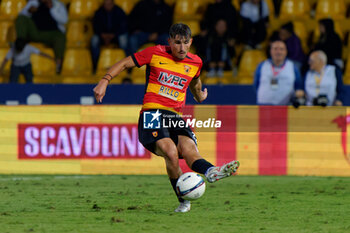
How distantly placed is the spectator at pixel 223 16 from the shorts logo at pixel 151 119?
22.8 feet

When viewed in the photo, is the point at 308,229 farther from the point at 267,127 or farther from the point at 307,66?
the point at 307,66

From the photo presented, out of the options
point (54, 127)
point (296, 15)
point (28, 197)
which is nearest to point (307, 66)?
point (296, 15)

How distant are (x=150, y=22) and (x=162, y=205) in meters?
7.00

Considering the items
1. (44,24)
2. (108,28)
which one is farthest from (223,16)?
(44,24)

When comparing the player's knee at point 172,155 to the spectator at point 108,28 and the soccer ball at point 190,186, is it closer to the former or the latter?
the soccer ball at point 190,186

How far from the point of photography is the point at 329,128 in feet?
36.6

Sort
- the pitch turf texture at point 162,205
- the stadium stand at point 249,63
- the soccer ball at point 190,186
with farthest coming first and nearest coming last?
the stadium stand at point 249,63 → the soccer ball at point 190,186 → the pitch turf texture at point 162,205

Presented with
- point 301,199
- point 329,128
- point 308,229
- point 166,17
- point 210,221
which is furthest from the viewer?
point 166,17

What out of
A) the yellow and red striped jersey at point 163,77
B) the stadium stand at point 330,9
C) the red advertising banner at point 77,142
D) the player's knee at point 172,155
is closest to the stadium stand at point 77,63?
the red advertising banner at point 77,142

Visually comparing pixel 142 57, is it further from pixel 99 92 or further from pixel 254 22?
pixel 254 22

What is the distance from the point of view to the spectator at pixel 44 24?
47.7ft

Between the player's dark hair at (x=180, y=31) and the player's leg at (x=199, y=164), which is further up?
the player's dark hair at (x=180, y=31)

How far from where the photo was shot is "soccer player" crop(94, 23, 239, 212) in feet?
23.3

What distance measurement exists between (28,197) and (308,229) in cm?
365
